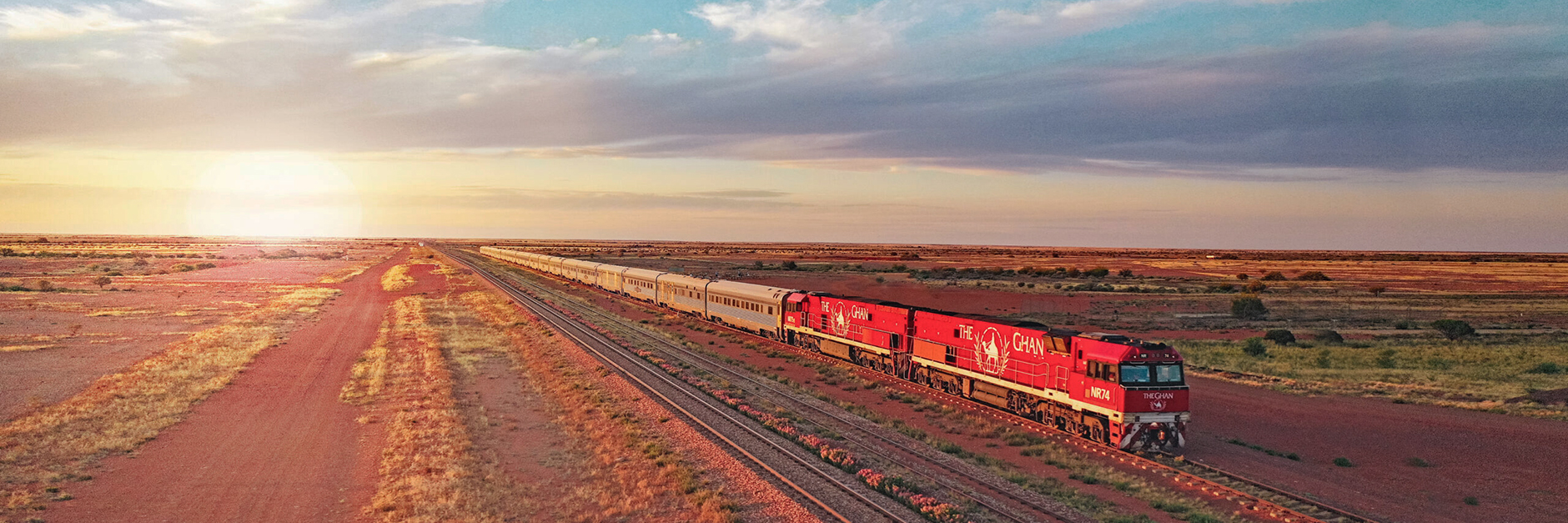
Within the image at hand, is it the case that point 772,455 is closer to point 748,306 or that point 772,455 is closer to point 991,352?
point 991,352

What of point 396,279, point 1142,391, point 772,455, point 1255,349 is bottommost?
point 1255,349

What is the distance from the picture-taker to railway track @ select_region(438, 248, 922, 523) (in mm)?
17594

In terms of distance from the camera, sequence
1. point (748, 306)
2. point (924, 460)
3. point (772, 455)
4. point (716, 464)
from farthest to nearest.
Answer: point (748, 306)
point (924, 460)
point (772, 455)
point (716, 464)

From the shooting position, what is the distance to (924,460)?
22.5 m

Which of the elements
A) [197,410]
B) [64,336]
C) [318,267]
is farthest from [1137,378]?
[318,267]

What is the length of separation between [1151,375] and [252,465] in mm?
24346

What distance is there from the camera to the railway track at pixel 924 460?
1825 cm

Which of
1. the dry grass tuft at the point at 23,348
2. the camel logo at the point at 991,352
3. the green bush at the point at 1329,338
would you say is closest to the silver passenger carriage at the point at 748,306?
the camel logo at the point at 991,352

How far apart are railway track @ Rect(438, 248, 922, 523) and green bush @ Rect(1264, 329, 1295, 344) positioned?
38.2 meters

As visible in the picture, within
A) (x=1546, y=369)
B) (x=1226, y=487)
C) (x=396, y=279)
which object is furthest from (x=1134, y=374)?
(x=396, y=279)

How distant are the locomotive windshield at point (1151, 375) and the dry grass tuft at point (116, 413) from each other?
2685 centimetres

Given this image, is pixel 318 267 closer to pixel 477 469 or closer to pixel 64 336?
pixel 64 336

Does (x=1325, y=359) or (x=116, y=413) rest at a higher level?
(x=116, y=413)

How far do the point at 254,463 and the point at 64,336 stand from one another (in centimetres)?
3358
